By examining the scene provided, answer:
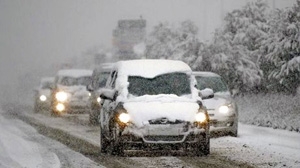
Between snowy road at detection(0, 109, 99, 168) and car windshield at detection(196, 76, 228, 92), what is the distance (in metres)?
4.70

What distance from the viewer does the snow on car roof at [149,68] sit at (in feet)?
42.5

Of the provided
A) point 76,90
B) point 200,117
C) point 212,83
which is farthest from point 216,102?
point 76,90

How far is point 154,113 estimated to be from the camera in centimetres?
1144

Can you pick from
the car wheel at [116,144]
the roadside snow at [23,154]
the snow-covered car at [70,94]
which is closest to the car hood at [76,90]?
the snow-covered car at [70,94]

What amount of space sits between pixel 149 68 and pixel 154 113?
187cm

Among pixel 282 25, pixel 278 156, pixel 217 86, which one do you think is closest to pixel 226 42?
pixel 282 25

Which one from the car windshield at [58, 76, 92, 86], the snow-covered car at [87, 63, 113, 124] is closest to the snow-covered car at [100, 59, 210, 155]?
the snow-covered car at [87, 63, 113, 124]

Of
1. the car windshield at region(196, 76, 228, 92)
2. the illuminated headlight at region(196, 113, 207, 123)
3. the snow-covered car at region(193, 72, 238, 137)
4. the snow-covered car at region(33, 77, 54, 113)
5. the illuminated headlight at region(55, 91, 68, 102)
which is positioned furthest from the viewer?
the snow-covered car at region(33, 77, 54, 113)

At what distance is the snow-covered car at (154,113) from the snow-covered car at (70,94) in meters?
13.8

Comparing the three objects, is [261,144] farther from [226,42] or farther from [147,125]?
[226,42]

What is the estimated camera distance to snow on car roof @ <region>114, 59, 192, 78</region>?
13.0 metres

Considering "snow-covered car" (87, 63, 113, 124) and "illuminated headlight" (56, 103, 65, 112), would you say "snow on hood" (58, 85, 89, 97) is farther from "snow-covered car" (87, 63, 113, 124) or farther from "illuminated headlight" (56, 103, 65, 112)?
"snow-covered car" (87, 63, 113, 124)

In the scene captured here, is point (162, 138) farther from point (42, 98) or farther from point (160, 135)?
point (42, 98)

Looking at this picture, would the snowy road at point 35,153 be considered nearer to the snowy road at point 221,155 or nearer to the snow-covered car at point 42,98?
the snowy road at point 221,155
